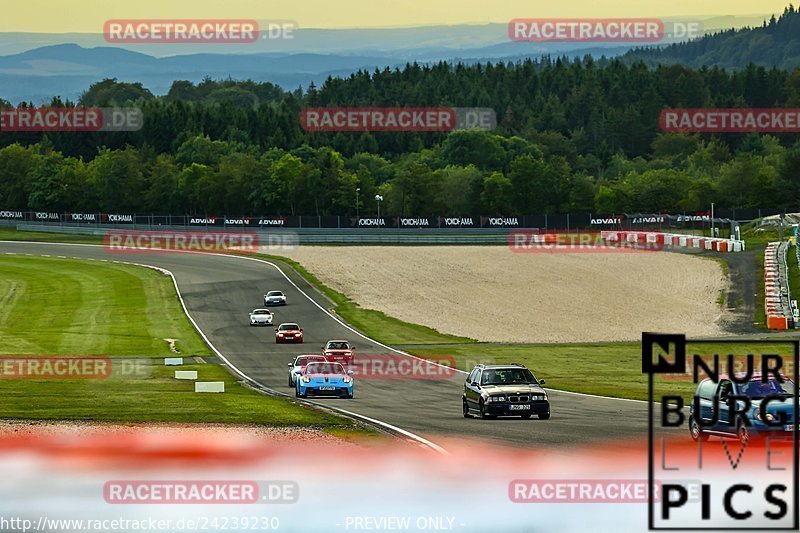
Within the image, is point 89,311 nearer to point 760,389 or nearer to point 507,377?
point 507,377

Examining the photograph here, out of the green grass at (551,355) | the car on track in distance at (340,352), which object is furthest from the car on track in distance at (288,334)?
the car on track in distance at (340,352)

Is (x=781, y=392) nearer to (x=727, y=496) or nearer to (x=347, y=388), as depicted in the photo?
(x=727, y=496)

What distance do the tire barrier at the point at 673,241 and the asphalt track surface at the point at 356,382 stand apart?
3199 centimetres

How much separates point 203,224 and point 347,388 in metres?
101

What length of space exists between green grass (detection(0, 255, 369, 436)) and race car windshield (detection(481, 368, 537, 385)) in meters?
4.00

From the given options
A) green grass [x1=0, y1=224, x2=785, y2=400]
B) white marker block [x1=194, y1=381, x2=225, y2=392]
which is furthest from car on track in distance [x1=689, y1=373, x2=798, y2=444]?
white marker block [x1=194, y1=381, x2=225, y2=392]

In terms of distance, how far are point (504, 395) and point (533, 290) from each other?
166ft

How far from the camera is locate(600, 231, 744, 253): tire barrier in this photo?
9362cm

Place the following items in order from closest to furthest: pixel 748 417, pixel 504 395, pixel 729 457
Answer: pixel 729 457 → pixel 748 417 → pixel 504 395

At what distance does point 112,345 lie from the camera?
6019 cm

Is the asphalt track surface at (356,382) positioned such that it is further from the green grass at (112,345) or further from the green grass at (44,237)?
the green grass at (44,237)

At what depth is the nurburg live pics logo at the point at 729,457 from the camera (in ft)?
57.2

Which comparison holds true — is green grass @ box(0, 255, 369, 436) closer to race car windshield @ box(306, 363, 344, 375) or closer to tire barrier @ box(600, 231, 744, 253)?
race car windshield @ box(306, 363, 344, 375)

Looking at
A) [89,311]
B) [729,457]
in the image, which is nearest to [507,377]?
[729,457]
